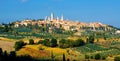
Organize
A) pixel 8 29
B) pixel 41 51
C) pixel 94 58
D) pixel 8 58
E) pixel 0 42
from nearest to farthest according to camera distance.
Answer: pixel 8 58, pixel 94 58, pixel 41 51, pixel 0 42, pixel 8 29

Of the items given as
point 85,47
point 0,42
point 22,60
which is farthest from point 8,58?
point 85,47

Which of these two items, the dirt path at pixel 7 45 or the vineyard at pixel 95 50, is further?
the vineyard at pixel 95 50

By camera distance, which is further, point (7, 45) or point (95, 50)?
point (95, 50)

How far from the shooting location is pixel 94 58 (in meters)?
98.6

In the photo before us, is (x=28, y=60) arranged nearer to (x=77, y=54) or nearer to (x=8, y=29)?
(x=77, y=54)

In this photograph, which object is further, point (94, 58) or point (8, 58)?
point (94, 58)

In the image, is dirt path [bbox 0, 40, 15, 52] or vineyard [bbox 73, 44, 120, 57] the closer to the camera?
dirt path [bbox 0, 40, 15, 52]

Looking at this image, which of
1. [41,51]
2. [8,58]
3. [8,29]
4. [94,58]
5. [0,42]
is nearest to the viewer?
[8,58]

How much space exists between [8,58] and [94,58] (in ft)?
87.3

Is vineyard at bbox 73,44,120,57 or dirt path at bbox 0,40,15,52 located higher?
dirt path at bbox 0,40,15,52

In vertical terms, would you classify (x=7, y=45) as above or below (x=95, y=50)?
above

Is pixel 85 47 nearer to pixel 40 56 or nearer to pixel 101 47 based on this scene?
pixel 101 47

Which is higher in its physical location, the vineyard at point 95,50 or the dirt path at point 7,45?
the dirt path at point 7,45

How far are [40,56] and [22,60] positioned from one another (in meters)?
16.4
